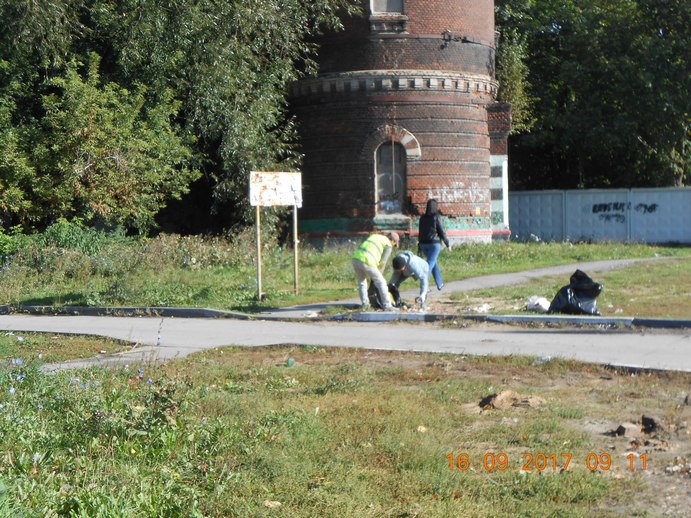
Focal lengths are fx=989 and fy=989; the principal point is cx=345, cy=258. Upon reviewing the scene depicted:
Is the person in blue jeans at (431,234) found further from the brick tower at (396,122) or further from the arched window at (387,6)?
the arched window at (387,6)

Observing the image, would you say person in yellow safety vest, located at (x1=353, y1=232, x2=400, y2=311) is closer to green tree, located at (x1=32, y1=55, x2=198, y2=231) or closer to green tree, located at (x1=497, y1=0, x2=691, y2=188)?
green tree, located at (x1=32, y1=55, x2=198, y2=231)

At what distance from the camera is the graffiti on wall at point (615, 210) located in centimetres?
3569

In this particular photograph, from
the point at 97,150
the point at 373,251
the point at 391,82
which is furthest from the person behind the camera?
the point at 391,82

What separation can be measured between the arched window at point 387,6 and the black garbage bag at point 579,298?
15.1 m

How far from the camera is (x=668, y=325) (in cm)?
1324

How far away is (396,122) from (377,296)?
41.9 feet

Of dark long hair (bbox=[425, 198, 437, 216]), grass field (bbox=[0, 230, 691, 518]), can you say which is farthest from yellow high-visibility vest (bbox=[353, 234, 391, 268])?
grass field (bbox=[0, 230, 691, 518])

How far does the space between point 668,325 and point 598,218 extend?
2404 centimetres

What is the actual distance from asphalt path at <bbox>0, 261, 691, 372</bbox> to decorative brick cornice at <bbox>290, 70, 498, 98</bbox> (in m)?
13.2

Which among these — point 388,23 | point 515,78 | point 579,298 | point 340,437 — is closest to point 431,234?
point 579,298

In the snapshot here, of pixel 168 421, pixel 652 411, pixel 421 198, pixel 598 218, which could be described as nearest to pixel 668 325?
pixel 652 411

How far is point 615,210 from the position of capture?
119 feet

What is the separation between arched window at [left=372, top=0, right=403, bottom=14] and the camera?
91.4ft

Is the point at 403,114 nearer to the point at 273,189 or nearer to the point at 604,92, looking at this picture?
the point at 273,189
